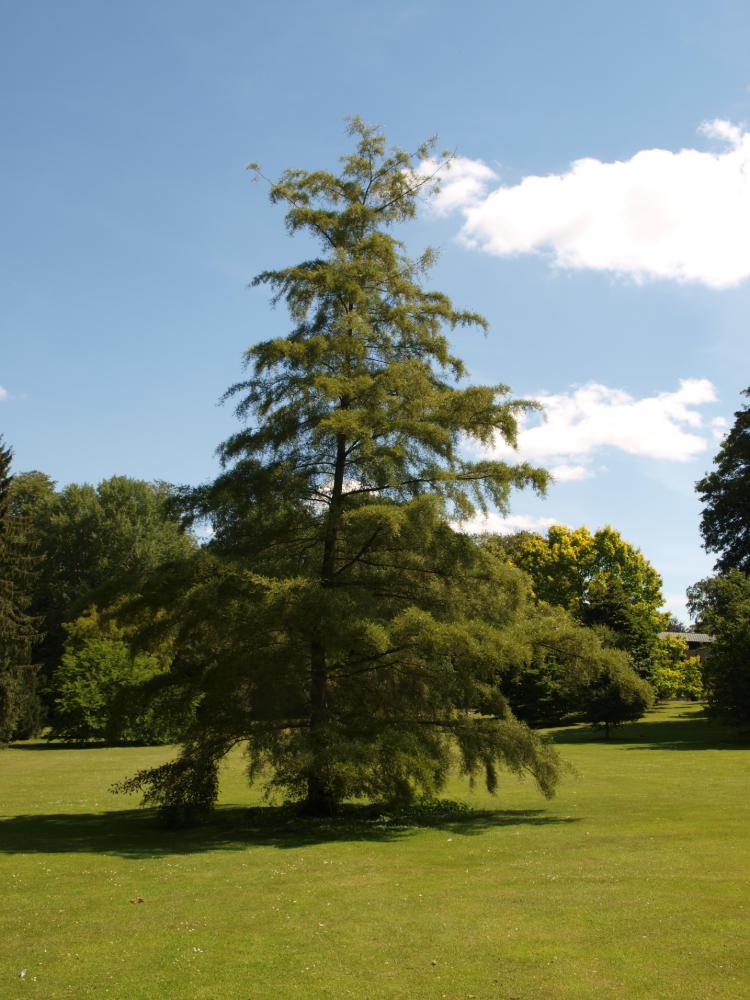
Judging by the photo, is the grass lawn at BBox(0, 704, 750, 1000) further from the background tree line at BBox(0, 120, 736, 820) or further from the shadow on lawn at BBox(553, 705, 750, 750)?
the shadow on lawn at BBox(553, 705, 750, 750)

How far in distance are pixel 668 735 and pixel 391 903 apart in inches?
1311

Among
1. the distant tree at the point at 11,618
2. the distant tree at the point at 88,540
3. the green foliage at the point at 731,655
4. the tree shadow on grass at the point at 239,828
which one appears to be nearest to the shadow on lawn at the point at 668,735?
the green foliage at the point at 731,655

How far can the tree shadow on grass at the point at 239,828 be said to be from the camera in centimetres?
1475

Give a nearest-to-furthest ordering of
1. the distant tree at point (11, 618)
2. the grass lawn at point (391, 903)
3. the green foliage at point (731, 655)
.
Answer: the grass lawn at point (391, 903) < the green foliage at point (731, 655) < the distant tree at point (11, 618)

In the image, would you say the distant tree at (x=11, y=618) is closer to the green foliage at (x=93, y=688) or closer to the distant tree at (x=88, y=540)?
the green foliage at (x=93, y=688)

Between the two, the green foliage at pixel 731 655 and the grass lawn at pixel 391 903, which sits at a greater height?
the green foliage at pixel 731 655

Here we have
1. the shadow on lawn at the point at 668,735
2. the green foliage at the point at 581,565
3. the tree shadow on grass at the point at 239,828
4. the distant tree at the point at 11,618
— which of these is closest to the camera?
the tree shadow on grass at the point at 239,828

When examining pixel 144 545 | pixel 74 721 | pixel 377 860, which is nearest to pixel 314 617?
pixel 377 860

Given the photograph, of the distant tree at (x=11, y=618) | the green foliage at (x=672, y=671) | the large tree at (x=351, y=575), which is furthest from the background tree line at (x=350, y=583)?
the green foliage at (x=672, y=671)

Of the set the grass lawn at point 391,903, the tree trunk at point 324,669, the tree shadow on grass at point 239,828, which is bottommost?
the tree shadow on grass at point 239,828

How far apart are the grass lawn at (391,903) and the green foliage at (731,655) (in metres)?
17.2

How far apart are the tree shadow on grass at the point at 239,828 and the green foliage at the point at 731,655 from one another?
20.3 metres

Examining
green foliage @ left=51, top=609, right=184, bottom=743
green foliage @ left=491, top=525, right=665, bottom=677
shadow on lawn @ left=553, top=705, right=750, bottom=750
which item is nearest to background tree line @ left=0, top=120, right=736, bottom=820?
shadow on lawn @ left=553, top=705, right=750, bottom=750

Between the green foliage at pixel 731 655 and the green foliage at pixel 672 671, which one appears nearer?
the green foliage at pixel 731 655
